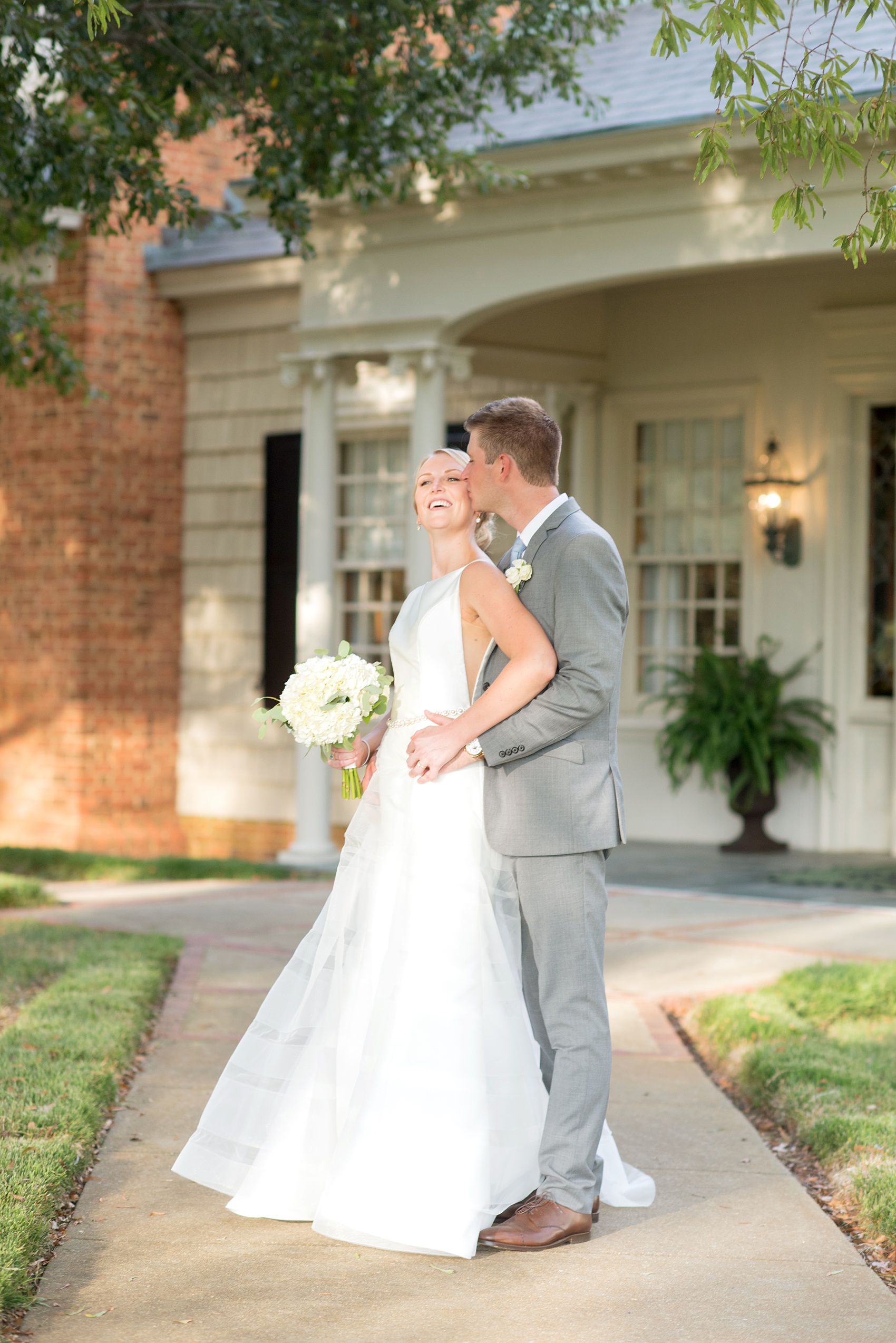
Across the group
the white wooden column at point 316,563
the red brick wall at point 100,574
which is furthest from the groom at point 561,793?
the red brick wall at point 100,574

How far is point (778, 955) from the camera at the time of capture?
23.5 ft

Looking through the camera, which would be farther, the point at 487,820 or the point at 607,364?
the point at 607,364

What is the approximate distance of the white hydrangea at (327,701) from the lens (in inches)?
156

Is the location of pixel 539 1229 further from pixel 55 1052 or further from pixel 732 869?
pixel 732 869

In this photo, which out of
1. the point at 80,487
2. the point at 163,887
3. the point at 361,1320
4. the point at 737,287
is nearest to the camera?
the point at 361,1320

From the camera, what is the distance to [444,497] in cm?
405

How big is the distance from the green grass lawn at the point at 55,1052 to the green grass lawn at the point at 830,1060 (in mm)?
2016

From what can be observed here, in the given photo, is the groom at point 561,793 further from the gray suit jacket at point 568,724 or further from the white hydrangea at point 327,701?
the white hydrangea at point 327,701

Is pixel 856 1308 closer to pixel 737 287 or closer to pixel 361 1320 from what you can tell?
pixel 361 1320

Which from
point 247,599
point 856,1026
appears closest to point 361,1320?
point 856,1026

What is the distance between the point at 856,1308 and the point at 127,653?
10620 millimetres

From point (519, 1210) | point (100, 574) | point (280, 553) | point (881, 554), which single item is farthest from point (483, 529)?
point (100, 574)

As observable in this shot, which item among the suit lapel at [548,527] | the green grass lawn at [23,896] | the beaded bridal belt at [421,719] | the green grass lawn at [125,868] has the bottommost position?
the green grass lawn at [125,868]

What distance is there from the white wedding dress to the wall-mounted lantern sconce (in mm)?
7485
